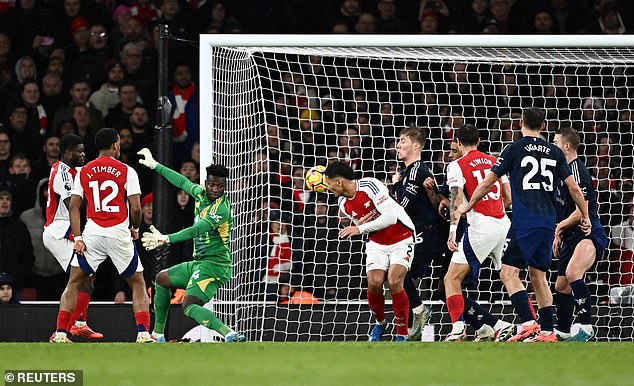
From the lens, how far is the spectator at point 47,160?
1361 cm

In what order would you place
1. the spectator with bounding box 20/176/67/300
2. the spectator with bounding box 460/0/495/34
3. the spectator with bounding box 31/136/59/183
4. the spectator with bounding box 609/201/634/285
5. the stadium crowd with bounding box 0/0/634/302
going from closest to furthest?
the spectator with bounding box 609/201/634/285, the stadium crowd with bounding box 0/0/634/302, the spectator with bounding box 20/176/67/300, the spectator with bounding box 31/136/59/183, the spectator with bounding box 460/0/495/34

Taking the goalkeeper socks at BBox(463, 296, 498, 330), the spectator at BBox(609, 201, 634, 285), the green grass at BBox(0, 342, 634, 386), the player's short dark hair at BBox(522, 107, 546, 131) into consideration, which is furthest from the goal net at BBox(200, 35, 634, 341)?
the green grass at BBox(0, 342, 634, 386)

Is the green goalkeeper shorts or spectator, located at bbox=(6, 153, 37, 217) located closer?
the green goalkeeper shorts

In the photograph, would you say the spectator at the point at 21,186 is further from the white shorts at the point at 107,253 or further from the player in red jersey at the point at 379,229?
the player in red jersey at the point at 379,229

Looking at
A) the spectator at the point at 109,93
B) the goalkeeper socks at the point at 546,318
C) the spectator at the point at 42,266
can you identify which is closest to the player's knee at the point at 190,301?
the goalkeeper socks at the point at 546,318

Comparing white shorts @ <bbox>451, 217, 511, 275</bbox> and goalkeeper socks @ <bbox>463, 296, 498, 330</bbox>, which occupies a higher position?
white shorts @ <bbox>451, 217, 511, 275</bbox>

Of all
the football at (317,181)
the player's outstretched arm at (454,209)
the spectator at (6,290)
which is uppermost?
the football at (317,181)

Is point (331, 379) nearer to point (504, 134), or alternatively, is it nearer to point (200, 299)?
point (200, 299)

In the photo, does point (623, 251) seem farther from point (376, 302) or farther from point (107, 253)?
point (107, 253)

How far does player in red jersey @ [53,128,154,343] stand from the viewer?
9.97 m

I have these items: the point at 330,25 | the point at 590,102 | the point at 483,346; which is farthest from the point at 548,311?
the point at 330,25

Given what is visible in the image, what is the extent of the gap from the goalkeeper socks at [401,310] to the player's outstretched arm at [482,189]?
1054 mm

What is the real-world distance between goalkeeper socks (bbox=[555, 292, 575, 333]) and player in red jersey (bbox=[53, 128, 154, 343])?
346 centimetres

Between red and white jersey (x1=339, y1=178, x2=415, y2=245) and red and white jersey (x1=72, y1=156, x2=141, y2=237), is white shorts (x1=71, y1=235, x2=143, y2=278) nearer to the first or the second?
red and white jersey (x1=72, y1=156, x2=141, y2=237)
